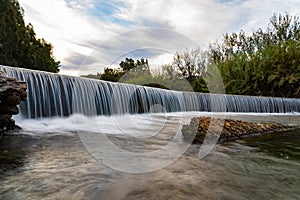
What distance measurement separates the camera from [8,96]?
3.41 metres

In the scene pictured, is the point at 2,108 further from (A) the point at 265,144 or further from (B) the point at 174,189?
(A) the point at 265,144

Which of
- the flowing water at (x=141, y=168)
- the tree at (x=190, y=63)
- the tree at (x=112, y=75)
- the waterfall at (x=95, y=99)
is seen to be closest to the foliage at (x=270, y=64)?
the tree at (x=190, y=63)

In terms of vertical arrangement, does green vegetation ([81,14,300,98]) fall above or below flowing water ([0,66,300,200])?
above

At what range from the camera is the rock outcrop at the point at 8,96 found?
11.1 feet

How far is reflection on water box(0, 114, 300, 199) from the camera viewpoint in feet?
5.55

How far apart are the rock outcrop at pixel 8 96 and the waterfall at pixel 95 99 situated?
5.17ft

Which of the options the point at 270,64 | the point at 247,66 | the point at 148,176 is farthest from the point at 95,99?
the point at 270,64

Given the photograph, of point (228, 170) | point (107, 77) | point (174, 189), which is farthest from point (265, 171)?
point (107, 77)

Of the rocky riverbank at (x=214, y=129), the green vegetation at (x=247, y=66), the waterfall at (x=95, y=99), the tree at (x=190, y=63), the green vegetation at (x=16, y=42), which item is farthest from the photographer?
the tree at (x=190, y=63)

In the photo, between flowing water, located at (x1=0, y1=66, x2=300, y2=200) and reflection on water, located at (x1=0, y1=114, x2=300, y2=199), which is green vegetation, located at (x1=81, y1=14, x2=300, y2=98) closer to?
flowing water, located at (x1=0, y1=66, x2=300, y2=200)

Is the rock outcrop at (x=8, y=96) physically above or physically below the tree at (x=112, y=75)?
below

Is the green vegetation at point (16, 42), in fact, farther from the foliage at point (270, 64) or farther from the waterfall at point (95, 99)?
the foliage at point (270, 64)

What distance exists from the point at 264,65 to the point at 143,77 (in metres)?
9.62

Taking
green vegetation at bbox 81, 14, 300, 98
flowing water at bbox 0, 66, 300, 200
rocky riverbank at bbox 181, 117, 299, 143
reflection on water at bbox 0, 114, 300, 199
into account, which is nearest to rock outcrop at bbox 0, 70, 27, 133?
flowing water at bbox 0, 66, 300, 200
